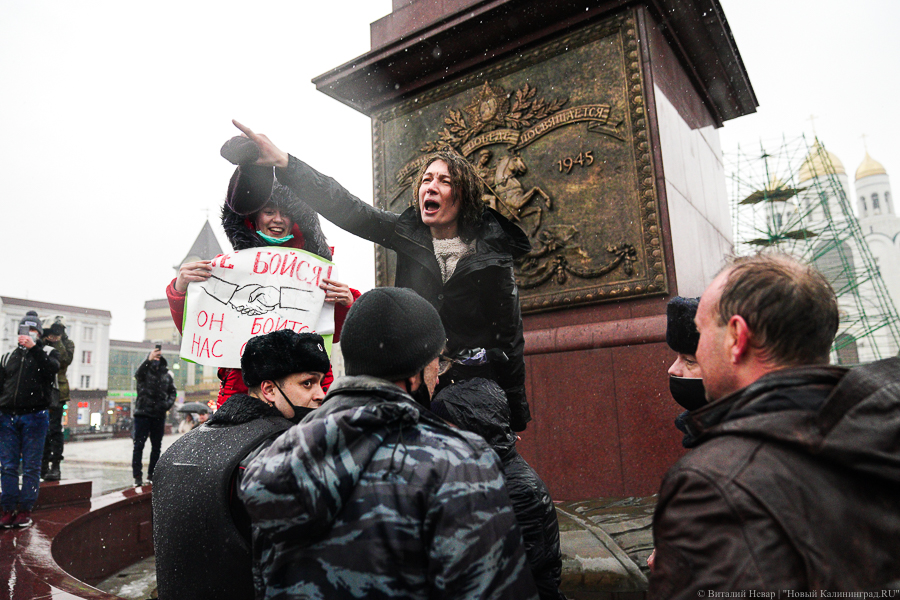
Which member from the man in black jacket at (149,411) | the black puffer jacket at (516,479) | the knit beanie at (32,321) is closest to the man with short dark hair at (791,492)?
the black puffer jacket at (516,479)

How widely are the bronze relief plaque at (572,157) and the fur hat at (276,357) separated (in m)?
2.92

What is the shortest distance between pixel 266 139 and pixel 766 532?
81.9 inches

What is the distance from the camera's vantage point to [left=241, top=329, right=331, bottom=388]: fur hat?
2285 mm

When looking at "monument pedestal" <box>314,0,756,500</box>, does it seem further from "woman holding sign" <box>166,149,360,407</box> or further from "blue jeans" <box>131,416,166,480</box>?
"blue jeans" <box>131,416,166,480</box>

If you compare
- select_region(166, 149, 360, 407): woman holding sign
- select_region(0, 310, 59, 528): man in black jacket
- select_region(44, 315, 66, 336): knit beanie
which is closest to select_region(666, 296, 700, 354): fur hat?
select_region(166, 149, 360, 407): woman holding sign

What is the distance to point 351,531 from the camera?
51.5 inches

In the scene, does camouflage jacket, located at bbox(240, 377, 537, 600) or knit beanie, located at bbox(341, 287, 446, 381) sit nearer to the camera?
camouflage jacket, located at bbox(240, 377, 537, 600)

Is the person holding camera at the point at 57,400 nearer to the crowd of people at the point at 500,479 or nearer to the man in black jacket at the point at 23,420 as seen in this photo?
the man in black jacket at the point at 23,420

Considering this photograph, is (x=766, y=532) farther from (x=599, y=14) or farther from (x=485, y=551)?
(x=599, y=14)

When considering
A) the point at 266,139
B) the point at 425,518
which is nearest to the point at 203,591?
the point at 425,518

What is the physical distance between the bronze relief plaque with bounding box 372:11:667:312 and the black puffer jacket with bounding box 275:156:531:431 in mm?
2594

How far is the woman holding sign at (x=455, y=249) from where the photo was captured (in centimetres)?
227

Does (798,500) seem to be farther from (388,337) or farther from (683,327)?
(683,327)

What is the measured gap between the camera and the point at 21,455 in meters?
5.35
